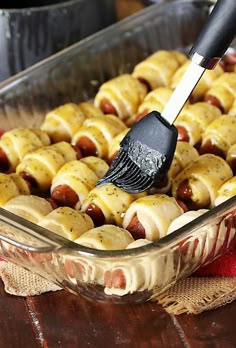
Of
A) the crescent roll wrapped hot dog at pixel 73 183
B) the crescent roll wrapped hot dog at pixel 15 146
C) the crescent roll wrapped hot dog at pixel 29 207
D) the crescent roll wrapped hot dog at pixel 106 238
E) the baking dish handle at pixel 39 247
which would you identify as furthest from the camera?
the crescent roll wrapped hot dog at pixel 15 146

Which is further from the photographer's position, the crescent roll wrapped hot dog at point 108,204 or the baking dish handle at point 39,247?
the crescent roll wrapped hot dog at point 108,204

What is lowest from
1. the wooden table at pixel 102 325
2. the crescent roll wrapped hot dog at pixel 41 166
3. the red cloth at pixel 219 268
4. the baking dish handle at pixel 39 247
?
the wooden table at pixel 102 325

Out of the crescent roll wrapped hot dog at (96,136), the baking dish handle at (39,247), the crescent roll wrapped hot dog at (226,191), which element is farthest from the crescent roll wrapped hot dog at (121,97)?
the baking dish handle at (39,247)

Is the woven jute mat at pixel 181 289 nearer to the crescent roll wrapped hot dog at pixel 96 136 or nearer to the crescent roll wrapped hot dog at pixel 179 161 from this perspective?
the crescent roll wrapped hot dog at pixel 179 161

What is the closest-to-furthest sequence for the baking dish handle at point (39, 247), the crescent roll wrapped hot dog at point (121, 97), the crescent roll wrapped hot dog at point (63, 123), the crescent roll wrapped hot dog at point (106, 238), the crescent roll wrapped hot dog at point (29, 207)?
the baking dish handle at point (39, 247) < the crescent roll wrapped hot dog at point (106, 238) < the crescent roll wrapped hot dog at point (29, 207) < the crescent roll wrapped hot dog at point (63, 123) < the crescent roll wrapped hot dog at point (121, 97)

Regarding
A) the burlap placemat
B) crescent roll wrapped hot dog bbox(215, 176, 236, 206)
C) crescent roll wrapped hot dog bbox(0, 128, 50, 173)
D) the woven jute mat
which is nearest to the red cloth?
the woven jute mat

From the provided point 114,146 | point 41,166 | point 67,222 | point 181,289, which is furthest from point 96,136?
point 181,289
